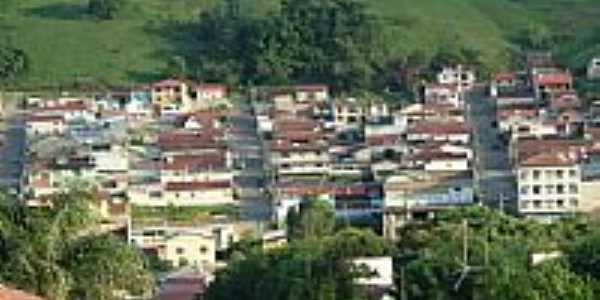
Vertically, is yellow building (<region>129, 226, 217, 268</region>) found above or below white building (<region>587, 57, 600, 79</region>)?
below

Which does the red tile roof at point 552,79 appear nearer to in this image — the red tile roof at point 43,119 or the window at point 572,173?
the window at point 572,173

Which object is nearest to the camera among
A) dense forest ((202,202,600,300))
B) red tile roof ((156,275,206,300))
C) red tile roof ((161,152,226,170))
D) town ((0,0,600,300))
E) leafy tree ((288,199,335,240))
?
dense forest ((202,202,600,300))

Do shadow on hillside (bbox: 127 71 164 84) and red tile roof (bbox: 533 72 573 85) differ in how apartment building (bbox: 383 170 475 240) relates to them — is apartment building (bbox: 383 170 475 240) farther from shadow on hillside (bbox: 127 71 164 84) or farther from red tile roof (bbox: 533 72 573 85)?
shadow on hillside (bbox: 127 71 164 84)

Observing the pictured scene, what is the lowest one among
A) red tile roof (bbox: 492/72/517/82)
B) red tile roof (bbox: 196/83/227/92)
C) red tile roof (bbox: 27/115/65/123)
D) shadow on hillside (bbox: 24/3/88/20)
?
red tile roof (bbox: 27/115/65/123)

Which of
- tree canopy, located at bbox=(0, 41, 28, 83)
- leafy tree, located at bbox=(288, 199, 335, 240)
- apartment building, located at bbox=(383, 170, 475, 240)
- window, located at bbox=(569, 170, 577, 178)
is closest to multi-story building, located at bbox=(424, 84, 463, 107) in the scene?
apartment building, located at bbox=(383, 170, 475, 240)

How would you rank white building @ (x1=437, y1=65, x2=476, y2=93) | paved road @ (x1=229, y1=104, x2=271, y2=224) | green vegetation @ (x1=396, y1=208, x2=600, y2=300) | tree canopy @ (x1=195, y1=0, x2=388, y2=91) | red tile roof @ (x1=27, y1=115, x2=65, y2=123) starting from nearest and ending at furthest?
1. green vegetation @ (x1=396, y1=208, x2=600, y2=300)
2. paved road @ (x1=229, y1=104, x2=271, y2=224)
3. red tile roof @ (x1=27, y1=115, x2=65, y2=123)
4. white building @ (x1=437, y1=65, x2=476, y2=93)
5. tree canopy @ (x1=195, y1=0, x2=388, y2=91)

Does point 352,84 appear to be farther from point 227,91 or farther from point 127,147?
point 127,147

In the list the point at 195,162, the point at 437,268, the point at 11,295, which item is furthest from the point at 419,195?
the point at 11,295
